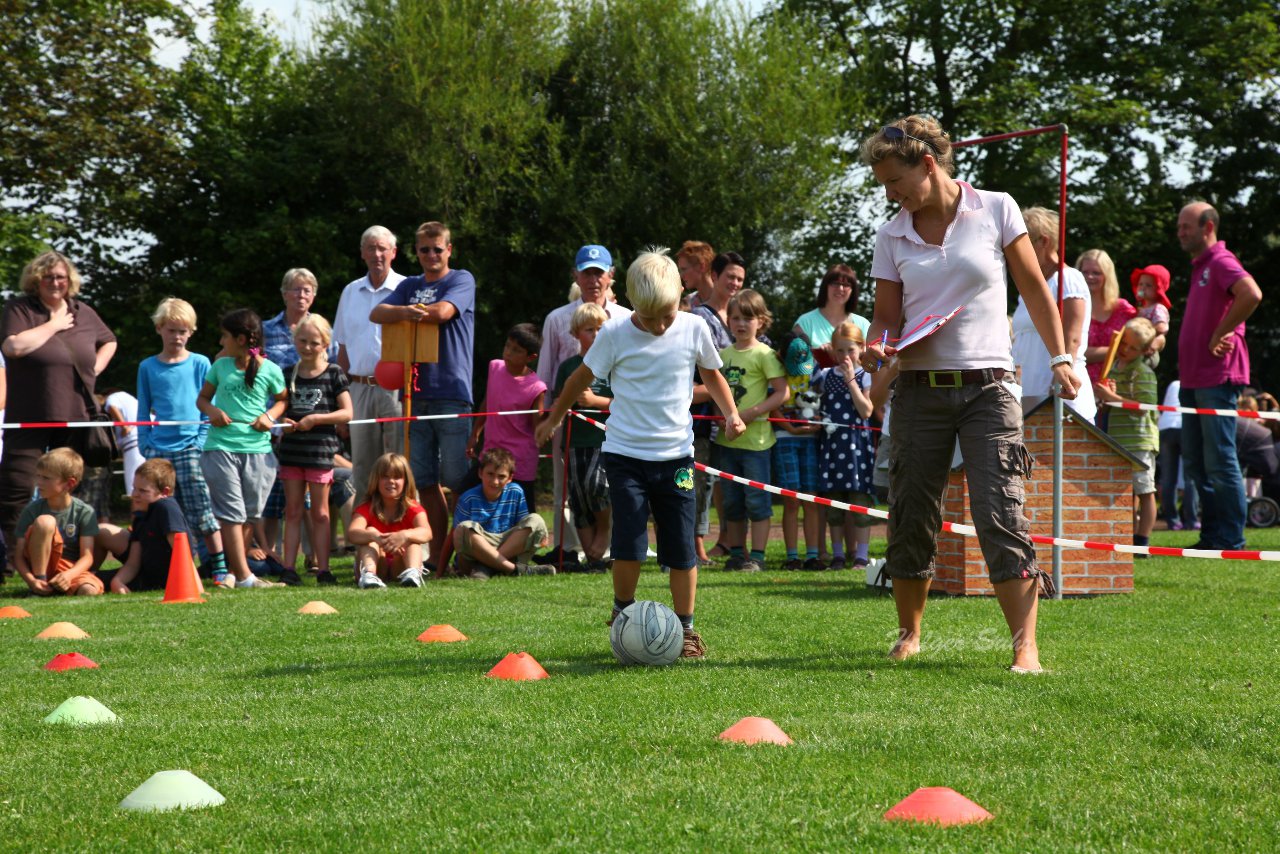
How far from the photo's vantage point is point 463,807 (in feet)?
11.8

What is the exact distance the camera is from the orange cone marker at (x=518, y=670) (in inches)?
220

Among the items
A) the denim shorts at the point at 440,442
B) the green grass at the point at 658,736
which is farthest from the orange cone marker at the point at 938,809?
the denim shorts at the point at 440,442

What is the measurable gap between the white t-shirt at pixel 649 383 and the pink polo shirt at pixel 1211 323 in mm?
6217

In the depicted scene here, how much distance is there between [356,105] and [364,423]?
19270 mm

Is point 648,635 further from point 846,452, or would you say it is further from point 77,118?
point 77,118

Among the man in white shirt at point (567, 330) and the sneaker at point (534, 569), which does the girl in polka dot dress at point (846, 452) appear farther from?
the sneaker at point (534, 569)

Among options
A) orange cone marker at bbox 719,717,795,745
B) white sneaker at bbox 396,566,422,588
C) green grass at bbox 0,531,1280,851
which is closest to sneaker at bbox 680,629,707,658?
green grass at bbox 0,531,1280,851

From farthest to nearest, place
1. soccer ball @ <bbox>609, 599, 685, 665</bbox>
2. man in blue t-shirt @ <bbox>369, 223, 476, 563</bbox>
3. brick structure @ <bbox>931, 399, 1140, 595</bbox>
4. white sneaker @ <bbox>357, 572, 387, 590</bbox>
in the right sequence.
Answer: man in blue t-shirt @ <bbox>369, 223, 476, 563</bbox> < white sneaker @ <bbox>357, 572, 387, 590</bbox> < brick structure @ <bbox>931, 399, 1140, 595</bbox> < soccer ball @ <bbox>609, 599, 685, 665</bbox>

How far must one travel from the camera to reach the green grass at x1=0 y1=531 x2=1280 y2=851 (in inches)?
133

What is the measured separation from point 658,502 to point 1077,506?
134 inches

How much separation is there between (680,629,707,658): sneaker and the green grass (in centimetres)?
13

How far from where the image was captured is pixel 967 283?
18.1ft

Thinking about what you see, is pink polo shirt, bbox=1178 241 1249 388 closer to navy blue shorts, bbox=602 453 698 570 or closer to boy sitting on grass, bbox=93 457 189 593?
navy blue shorts, bbox=602 453 698 570

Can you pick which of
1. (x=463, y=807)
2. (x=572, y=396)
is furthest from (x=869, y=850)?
(x=572, y=396)
